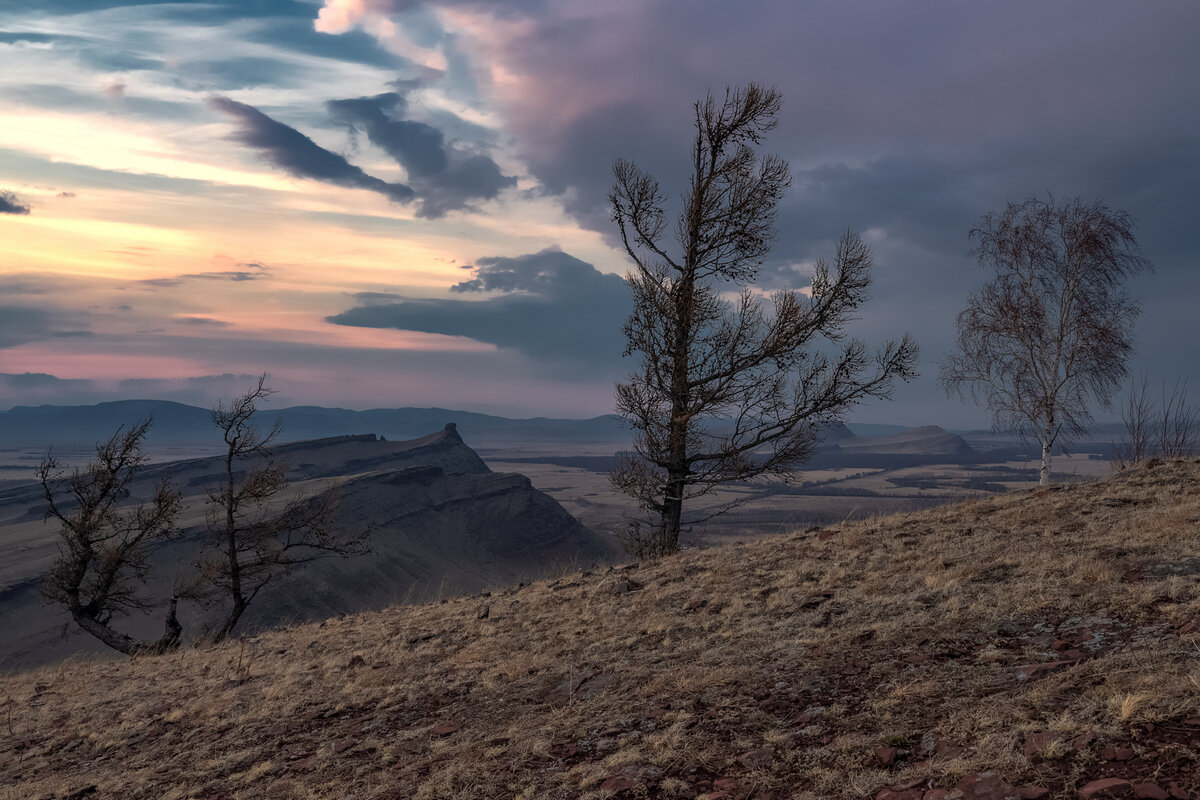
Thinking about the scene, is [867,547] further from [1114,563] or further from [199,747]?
[199,747]

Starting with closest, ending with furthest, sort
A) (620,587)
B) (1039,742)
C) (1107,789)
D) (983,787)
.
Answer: (1107,789)
(983,787)
(1039,742)
(620,587)

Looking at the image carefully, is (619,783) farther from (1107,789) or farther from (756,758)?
(1107,789)

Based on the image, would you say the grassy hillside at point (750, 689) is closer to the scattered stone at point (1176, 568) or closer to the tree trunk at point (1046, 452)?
the scattered stone at point (1176, 568)

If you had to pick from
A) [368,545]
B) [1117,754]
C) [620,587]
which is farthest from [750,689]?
[368,545]

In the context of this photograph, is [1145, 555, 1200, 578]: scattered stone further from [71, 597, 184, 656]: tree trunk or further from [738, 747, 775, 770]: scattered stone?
[71, 597, 184, 656]: tree trunk

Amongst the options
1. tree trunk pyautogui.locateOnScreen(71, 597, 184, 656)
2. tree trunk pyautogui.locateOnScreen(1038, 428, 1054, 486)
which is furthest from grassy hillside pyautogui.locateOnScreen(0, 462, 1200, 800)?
tree trunk pyautogui.locateOnScreen(1038, 428, 1054, 486)

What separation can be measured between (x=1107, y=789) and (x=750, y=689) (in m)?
3.37

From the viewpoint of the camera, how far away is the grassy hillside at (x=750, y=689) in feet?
16.0

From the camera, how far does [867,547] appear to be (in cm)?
1262

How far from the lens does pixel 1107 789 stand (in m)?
3.91

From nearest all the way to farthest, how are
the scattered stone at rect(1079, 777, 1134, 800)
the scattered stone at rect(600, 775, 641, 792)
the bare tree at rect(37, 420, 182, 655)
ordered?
the scattered stone at rect(1079, 777, 1134, 800)
the scattered stone at rect(600, 775, 641, 792)
the bare tree at rect(37, 420, 182, 655)

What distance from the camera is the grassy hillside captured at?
487 cm

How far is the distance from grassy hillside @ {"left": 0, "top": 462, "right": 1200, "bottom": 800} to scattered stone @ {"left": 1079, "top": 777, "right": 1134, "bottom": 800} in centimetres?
2

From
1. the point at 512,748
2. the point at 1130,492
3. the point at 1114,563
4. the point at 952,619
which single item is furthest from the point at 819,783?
the point at 1130,492
